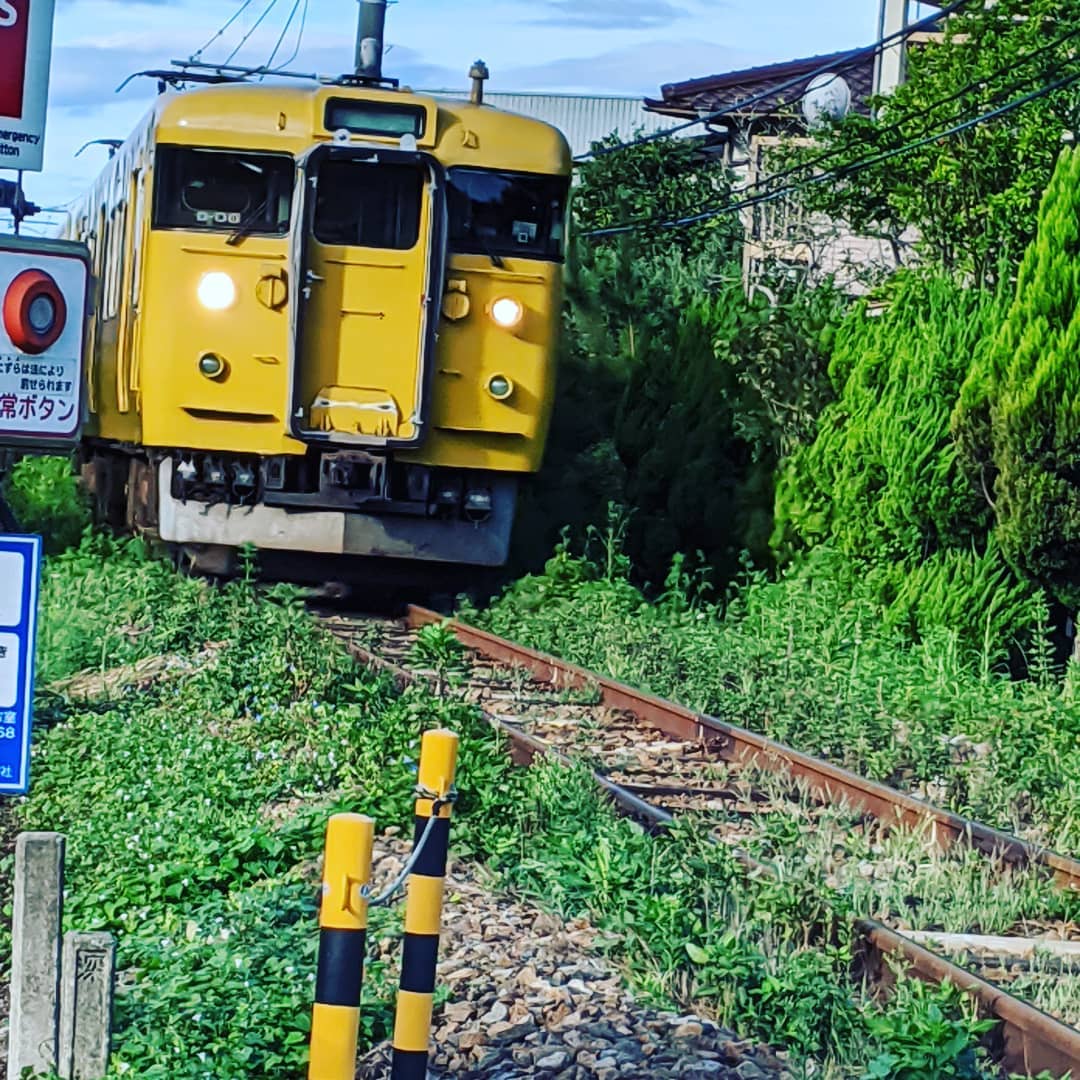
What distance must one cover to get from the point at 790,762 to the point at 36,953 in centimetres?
504

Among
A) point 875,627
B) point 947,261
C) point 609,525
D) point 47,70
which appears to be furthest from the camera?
point 947,261

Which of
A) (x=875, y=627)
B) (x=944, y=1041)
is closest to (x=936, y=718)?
(x=875, y=627)

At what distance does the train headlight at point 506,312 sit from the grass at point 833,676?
201 cm

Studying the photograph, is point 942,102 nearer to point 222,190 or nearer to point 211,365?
point 222,190

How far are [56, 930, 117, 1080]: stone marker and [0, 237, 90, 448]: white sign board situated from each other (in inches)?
50.4

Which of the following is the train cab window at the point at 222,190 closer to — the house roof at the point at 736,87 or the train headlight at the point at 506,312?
the train headlight at the point at 506,312

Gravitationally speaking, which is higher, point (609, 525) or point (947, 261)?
point (947, 261)

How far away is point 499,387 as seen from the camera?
13.9m

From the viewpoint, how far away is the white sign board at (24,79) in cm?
387

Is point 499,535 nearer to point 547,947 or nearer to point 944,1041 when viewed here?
point 547,947

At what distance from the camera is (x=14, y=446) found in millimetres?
3670

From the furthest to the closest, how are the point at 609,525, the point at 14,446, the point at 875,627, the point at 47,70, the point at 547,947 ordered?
the point at 609,525, the point at 875,627, the point at 547,947, the point at 47,70, the point at 14,446

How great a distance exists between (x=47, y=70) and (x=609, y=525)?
12.7 meters

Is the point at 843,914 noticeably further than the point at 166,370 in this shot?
No
